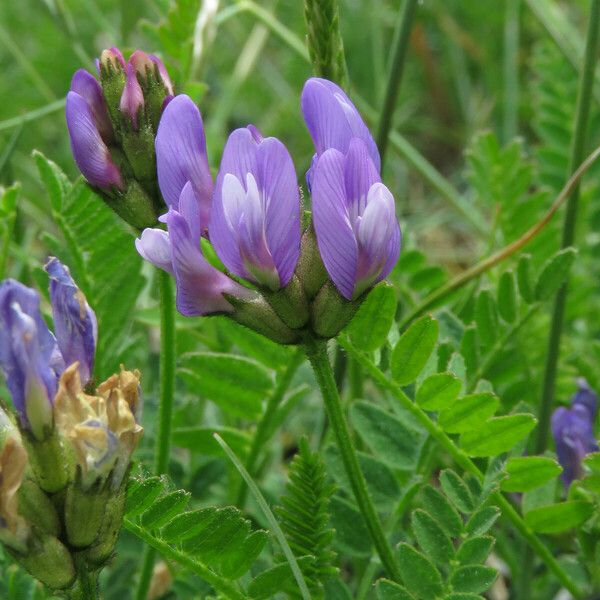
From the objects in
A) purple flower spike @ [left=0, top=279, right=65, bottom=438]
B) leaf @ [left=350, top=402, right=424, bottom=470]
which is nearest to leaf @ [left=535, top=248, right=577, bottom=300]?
leaf @ [left=350, top=402, right=424, bottom=470]

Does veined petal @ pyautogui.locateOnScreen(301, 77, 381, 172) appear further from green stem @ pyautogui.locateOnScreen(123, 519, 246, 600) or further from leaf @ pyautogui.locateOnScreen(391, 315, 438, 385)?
green stem @ pyautogui.locateOnScreen(123, 519, 246, 600)

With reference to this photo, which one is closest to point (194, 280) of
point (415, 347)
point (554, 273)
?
point (415, 347)

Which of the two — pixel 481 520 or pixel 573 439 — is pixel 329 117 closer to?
pixel 481 520

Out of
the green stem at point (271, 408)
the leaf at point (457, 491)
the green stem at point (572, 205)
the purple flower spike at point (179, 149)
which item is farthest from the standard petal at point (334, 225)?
the green stem at point (572, 205)

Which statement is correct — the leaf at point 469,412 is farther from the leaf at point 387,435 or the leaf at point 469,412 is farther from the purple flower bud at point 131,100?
the purple flower bud at point 131,100

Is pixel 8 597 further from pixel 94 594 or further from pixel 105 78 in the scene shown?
pixel 105 78
